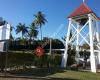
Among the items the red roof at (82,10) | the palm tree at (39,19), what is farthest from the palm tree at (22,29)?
the red roof at (82,10)

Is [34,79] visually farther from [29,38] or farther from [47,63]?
[29,38]

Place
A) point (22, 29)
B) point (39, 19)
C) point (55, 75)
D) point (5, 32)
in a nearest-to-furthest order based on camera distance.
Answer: point (5, 32)
point (55, 75)
point (39, 19)
point (22, 29)

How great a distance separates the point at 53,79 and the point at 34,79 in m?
1.75

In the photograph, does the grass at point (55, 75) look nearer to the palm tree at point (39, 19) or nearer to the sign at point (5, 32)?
the sign at point (5, 32)

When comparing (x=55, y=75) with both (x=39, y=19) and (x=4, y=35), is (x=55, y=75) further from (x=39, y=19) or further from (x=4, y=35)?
(x=39, y=19)

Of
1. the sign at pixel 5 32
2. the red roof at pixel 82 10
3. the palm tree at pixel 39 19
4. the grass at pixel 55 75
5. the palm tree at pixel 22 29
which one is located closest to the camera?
the grass at pixel 55 75

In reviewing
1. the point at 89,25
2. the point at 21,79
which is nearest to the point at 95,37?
the point at 89,25

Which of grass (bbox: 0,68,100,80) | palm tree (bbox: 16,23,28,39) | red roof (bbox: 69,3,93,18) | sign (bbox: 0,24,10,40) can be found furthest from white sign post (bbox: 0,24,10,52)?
palm tree (bbox: 16,23,28,39)

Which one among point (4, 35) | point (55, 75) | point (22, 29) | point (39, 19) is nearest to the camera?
point (4, 35)

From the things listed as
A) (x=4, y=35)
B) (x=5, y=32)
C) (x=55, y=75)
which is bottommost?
(x=55, y=75)

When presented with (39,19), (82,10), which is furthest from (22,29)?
(82,10)

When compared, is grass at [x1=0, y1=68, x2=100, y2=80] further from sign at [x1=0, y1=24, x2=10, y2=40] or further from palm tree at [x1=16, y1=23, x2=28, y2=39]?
palm tree at [x1=16, y1=23, x2=28, y2=39]

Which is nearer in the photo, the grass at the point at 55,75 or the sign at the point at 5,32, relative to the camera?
the grass at the point at 55,75

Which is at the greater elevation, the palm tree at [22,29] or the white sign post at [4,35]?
the palm tree at [22,29]
